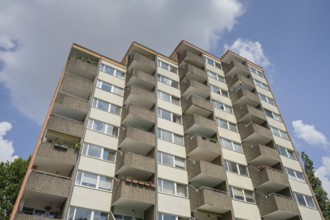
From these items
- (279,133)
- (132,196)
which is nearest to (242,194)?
(132,196)

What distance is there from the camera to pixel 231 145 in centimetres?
3312

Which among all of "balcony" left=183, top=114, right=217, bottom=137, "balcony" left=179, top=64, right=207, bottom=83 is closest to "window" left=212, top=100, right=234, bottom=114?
"balcony" left=179, top=64, right=207, bottom=83

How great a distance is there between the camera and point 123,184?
77.5 feet

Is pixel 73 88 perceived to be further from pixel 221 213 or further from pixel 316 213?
pixel 316 213

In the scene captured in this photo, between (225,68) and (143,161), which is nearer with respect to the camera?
(143,161)

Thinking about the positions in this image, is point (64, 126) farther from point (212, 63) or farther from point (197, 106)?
point (212, 63)

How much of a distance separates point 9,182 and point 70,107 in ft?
43.6

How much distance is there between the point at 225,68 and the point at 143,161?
24001 mm

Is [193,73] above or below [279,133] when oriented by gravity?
above

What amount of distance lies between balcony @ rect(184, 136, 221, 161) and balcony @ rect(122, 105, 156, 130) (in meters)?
Result: 4.42

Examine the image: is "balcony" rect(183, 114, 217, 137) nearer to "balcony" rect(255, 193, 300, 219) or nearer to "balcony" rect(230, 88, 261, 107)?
"balcony" rect(230, 88, 261, 107)

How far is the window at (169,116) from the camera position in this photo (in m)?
32.4

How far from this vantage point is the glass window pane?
23.8 metres

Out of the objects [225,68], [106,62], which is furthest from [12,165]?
[225,68]
